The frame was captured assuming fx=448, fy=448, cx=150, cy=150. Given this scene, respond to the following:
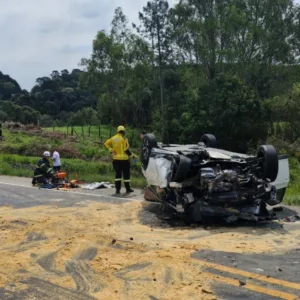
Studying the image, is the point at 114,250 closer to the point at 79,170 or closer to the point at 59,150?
the point at 79,170

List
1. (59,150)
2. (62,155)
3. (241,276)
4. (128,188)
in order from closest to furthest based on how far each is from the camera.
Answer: (241,276) < (128,188) < (62,155) < (59,150)

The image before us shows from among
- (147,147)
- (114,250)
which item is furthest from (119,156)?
(114,250)

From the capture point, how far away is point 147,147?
891 centimetres

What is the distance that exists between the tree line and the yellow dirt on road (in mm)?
26253

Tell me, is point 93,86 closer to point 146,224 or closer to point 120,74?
point 120,74

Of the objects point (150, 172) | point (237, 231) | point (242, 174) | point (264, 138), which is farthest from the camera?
point (264, 138)

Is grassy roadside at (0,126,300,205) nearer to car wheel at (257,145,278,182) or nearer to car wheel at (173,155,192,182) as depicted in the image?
car wheel at (173,155,192,182)

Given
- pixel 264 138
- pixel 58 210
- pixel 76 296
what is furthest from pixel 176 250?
pixel 264 138

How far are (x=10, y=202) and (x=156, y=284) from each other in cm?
599

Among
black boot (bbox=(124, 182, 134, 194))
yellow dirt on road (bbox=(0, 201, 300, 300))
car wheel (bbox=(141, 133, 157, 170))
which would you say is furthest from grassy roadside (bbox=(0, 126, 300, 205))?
yellow dirt on road (bbox=(0, 201, 300, 300))

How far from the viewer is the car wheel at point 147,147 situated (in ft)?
28.9

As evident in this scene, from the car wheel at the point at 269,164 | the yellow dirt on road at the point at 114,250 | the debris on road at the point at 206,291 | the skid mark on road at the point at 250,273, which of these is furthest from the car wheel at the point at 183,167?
the debris on road at the point at 206,291

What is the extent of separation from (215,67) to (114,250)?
3540cm

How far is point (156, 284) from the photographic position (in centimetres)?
421
